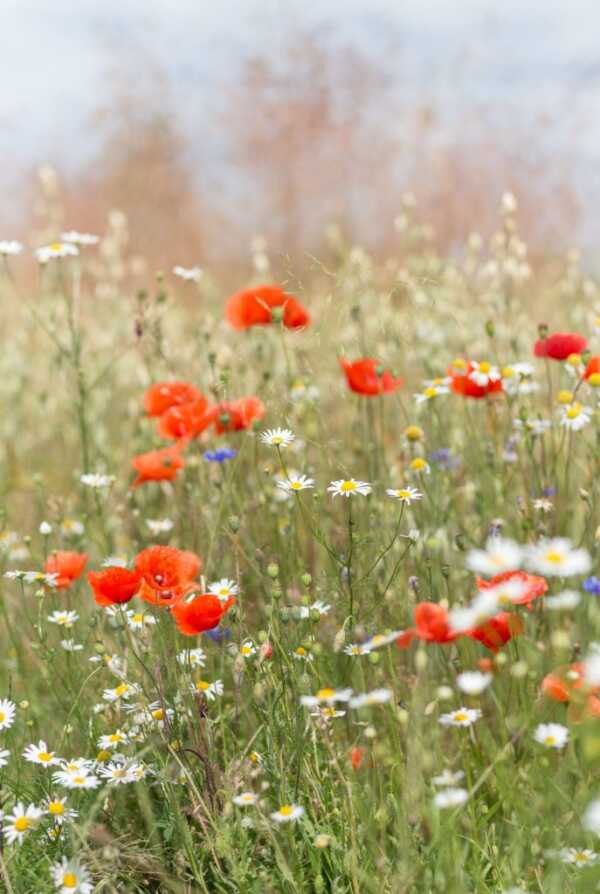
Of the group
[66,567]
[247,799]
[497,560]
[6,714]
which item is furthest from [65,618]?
[497,560]

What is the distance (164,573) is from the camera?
1758 mm

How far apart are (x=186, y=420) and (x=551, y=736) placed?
132 cm

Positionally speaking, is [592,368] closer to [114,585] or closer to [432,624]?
[432,624]

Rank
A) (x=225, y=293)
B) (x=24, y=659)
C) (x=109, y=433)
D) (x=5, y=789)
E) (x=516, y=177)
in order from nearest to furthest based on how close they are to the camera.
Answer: (x=5, y=789) → (x=24, y=659) → (x=109, y=433) → (x=516, y=177) → (x=225, y=293)

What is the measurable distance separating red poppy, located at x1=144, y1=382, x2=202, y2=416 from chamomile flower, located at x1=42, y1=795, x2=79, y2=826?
1131 mm

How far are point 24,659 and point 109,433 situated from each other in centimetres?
213

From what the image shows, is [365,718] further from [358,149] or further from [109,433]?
[358,149]

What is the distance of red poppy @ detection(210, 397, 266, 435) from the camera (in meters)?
2.37

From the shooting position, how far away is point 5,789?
1.79 metres

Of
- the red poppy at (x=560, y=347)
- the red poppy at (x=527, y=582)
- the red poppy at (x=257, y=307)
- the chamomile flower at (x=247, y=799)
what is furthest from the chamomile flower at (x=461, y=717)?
the red poppy at (x=257, y=307)

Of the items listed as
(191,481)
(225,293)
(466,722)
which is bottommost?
(466,722)

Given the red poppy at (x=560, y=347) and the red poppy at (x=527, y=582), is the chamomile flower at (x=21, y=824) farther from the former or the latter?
the red poppy at (x=560, y=347)

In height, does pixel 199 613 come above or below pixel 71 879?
above

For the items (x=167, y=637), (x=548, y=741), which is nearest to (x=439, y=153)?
(x=167, y=637)
